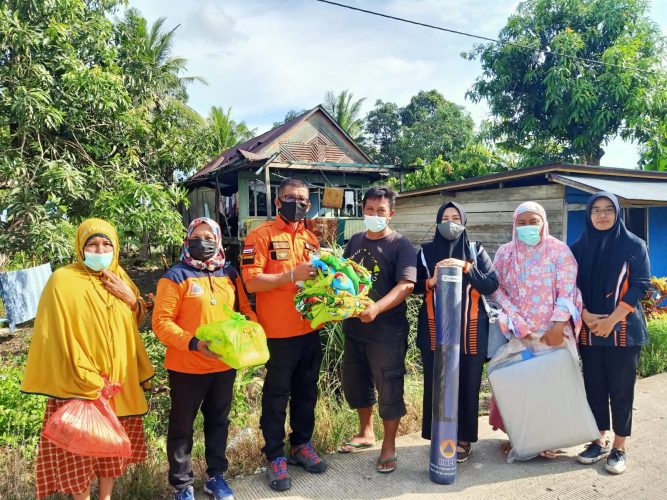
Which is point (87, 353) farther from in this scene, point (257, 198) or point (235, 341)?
point (257, 198)

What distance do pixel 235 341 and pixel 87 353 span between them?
75 cm

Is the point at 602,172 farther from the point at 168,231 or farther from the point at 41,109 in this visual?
the point at 41,109

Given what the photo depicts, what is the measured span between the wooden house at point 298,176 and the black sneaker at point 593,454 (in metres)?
8.87

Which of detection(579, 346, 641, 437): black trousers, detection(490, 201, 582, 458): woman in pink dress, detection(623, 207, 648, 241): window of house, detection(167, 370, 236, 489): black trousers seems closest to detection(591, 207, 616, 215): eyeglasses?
detection(490, 201, 582, 458): woman in pink dress

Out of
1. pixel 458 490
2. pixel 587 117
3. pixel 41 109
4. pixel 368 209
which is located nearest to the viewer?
pixel 458 490

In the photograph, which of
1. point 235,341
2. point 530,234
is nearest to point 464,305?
point 530,234

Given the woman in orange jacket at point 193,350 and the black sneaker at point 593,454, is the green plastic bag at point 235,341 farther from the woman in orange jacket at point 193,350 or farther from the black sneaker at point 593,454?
the black sneaker at point 593,454

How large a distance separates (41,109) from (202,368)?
150 inches

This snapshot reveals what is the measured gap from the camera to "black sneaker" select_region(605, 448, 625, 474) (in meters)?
2.89

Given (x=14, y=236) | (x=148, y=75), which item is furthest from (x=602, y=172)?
(x=14, y=236)

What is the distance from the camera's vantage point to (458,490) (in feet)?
9.02

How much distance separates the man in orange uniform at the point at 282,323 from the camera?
2.77m

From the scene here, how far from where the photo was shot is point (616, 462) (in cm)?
292

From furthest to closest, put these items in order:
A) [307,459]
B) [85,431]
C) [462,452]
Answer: [462,452] < [307,459] < [85,431]
